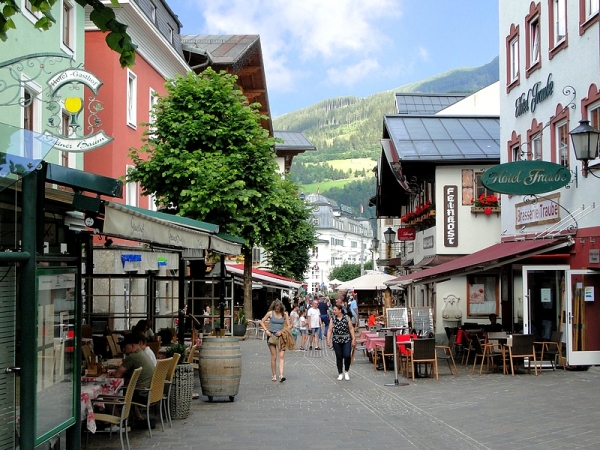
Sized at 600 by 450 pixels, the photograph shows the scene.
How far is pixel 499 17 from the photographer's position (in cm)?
2614

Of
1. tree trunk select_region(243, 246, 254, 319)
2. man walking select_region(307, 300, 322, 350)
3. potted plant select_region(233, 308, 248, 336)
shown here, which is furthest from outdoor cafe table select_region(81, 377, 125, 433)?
potted plant select_region(233, 308, 248, 336)

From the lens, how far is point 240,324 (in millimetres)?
35031

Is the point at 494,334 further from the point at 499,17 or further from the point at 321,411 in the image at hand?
the point at 499,17

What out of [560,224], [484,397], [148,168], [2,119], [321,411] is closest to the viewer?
[321,411]

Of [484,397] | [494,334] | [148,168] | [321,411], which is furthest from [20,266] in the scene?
[148,168]

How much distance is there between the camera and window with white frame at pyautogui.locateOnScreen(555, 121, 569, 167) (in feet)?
65.8

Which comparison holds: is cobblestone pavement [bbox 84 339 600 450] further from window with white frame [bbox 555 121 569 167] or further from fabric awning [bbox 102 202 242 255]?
window with white frame [bbox 555 121 569 167]

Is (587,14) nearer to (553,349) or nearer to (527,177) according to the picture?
(527,177)

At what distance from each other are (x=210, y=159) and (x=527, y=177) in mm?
8929

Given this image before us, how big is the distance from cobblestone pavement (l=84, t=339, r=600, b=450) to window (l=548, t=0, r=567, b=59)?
7511mm

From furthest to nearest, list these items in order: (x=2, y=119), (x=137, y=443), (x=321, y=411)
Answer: (x=2, y=119) → (x=321, y=411) → (x=137, y=443)

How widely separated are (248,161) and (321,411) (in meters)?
12.8

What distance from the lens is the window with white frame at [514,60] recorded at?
80.2ft

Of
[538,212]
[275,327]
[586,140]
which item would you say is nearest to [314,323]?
A: [538,212]
